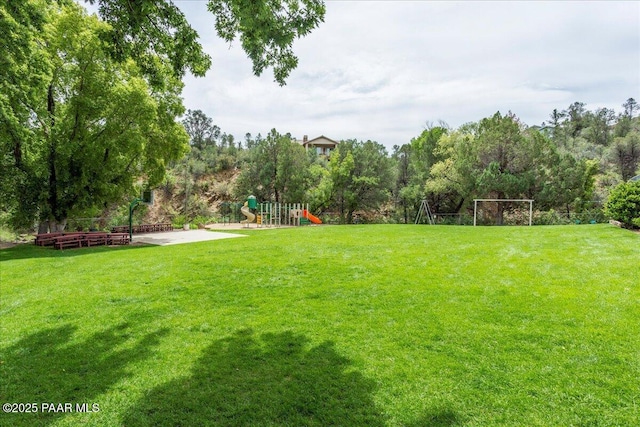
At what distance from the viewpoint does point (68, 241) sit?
42.2 ft

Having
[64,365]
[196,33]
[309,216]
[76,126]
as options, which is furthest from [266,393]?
[309,216]

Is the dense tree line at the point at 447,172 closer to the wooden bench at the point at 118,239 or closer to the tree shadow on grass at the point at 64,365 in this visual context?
the wooden bench at the point at 118,239

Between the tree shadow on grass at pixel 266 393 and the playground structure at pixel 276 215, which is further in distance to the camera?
the playground structure at pixel 276 215

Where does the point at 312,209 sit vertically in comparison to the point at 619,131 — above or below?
below

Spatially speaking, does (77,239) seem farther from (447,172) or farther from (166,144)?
(447,172)

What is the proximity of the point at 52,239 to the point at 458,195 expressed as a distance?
86.5ft

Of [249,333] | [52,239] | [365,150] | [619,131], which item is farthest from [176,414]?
[619,131]

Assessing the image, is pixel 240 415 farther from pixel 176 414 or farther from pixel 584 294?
pixel 584 294

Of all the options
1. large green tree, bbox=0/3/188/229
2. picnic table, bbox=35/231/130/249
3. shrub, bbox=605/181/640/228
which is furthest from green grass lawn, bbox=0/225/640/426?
large green tree, bbox=0/3/188/229

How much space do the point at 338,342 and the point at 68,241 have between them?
1298cm

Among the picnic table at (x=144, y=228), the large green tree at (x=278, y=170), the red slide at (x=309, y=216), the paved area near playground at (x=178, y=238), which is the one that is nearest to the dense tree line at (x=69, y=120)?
the paved area near playground at (x=178, y=238)

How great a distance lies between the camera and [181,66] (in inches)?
212

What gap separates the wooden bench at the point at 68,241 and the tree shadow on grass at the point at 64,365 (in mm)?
9572

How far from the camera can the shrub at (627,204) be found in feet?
32.7
